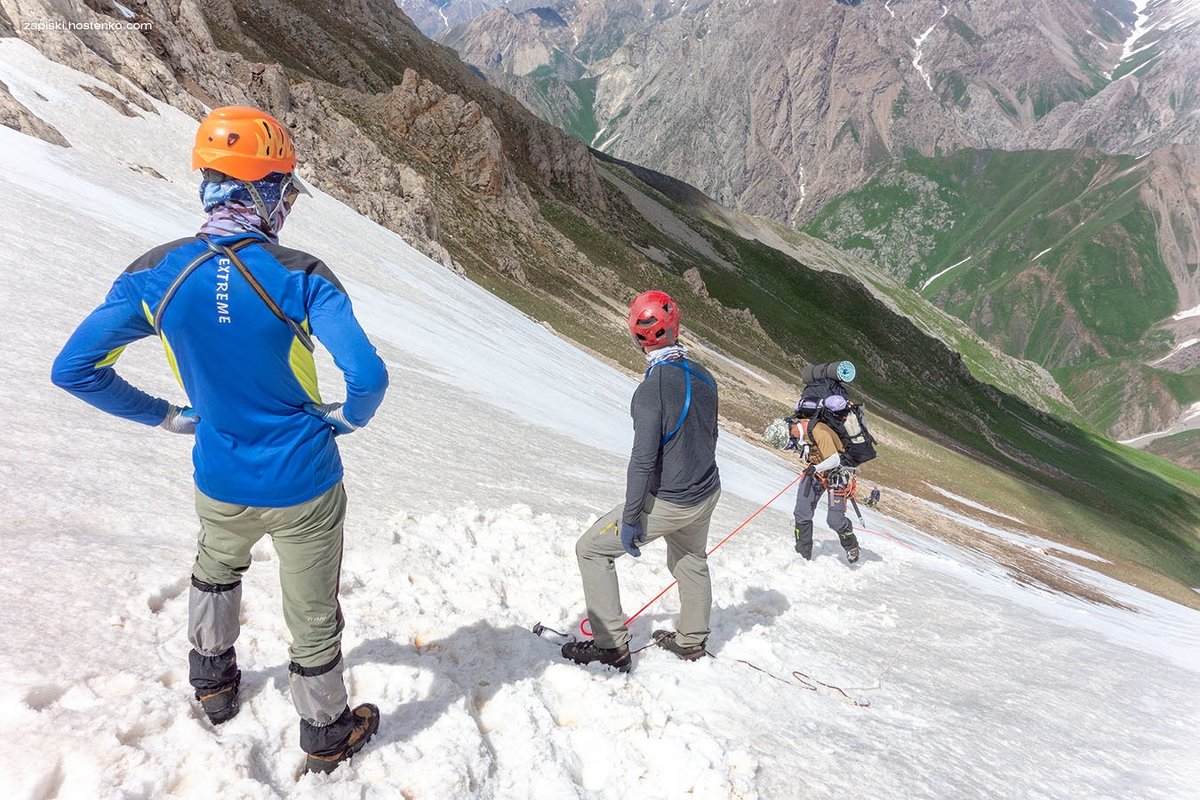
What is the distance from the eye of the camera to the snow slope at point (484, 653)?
4246 millimetres

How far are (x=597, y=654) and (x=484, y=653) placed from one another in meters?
1.05

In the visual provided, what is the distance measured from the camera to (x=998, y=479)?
211ft

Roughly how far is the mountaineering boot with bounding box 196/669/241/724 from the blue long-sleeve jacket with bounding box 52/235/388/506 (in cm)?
144

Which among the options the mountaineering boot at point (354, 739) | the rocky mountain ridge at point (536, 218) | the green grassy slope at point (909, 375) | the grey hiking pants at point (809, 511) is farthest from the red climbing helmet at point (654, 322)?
the green grassy slope at point (909, 375)

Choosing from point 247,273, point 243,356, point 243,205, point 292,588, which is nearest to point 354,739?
point 292,588

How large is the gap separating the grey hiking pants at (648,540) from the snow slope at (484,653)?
0.48 metres

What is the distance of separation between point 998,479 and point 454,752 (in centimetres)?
7166

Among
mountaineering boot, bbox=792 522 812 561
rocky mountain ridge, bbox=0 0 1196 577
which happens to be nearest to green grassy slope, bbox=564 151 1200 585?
rocky mountain ridge, bbox=0 0 1196 577

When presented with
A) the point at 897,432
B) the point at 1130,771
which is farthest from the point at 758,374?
the point at 1130,771

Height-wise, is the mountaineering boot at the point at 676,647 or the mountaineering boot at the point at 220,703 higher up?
the mountaineering boot at the point at 676,647

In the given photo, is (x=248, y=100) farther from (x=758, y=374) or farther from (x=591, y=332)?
(x=758, y=374)

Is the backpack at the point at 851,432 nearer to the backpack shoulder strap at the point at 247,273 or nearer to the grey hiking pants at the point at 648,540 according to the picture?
the grey hiking pants at the point at 648,540

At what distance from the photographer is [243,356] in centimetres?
356

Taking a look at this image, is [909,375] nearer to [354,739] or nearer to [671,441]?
[671,441]
